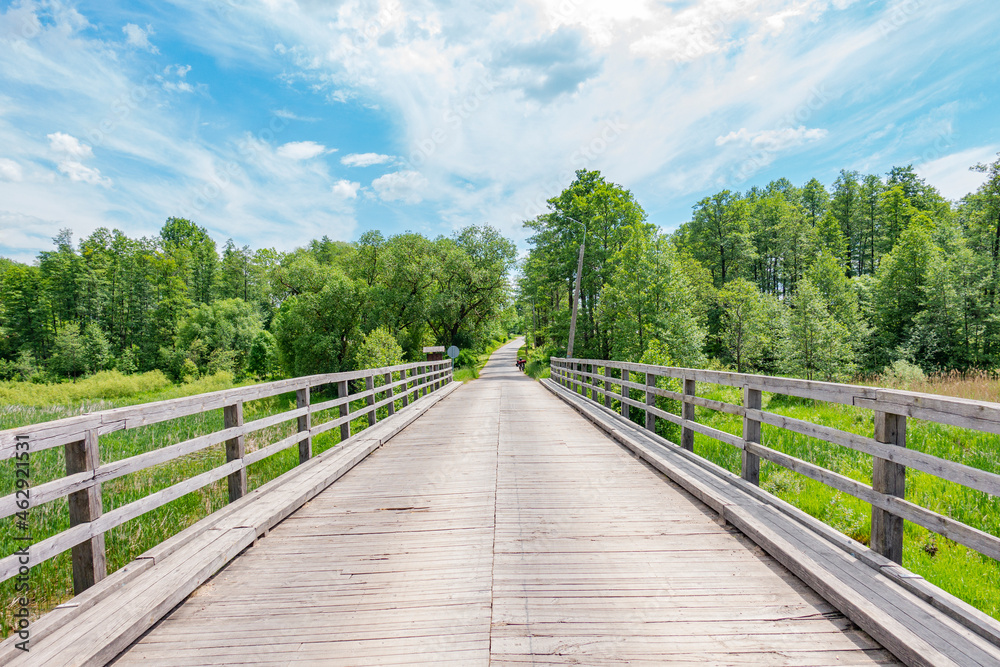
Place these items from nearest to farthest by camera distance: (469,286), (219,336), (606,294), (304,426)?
(304,426), (606,294), (469,286), (219,336)

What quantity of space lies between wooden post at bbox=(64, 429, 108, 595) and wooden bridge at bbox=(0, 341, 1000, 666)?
0.01 m

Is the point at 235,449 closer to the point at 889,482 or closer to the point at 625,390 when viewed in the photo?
the point at 889,482

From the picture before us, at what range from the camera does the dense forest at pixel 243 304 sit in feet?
108

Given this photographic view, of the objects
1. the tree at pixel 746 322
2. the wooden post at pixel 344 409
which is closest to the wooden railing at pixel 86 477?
the wooden post at pixel 344 409

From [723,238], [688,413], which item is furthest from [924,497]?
[723,238]

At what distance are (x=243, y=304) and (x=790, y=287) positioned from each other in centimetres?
6351

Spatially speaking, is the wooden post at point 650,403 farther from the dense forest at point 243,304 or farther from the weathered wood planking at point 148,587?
the dense forest at point 243,304

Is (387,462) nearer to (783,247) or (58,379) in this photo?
(783,247)

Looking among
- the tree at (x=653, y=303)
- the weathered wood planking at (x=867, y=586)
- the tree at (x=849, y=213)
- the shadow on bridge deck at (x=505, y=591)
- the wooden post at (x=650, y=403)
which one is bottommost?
the shadow on bridge deck at (x=505, y=591)

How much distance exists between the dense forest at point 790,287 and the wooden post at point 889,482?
12853mm

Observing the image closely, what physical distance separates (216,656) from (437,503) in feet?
7.27

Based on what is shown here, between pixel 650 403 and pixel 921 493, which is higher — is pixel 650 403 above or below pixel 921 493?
above

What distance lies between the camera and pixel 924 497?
537 cm

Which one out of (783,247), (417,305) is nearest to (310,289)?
(417,305)
